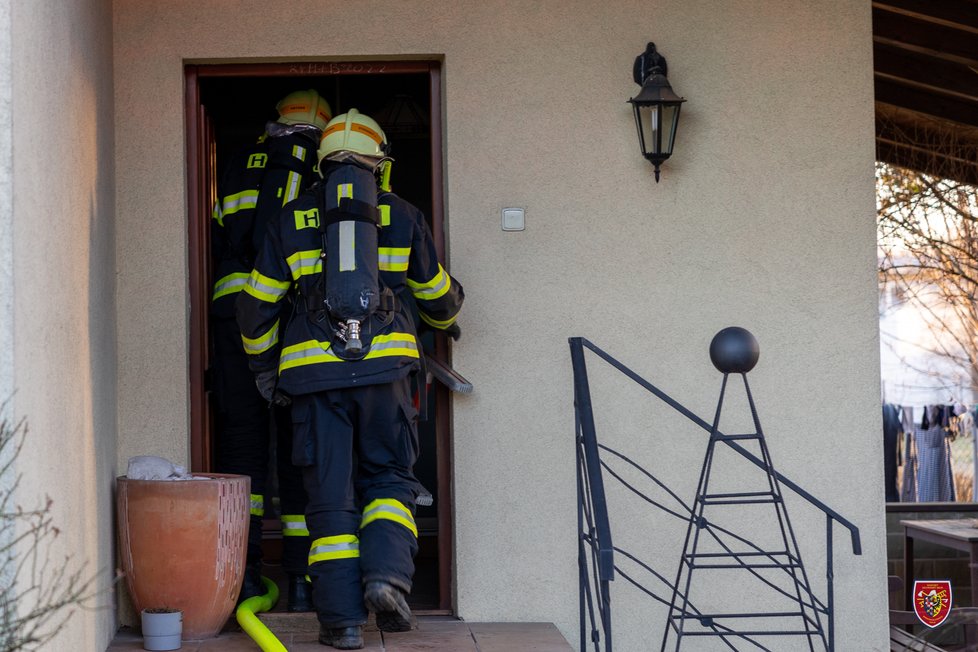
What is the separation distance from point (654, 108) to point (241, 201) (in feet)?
5.36

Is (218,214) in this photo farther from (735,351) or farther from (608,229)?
(735,351)

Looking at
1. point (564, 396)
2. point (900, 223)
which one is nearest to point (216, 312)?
point (564, 396)

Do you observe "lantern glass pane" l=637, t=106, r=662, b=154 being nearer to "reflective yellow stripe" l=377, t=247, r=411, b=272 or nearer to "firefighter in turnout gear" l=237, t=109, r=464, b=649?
"firefighter in turnout gear" l=237, t=109, r=464, b=649

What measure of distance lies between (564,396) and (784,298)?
0.94m

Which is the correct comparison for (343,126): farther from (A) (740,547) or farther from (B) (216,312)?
(A) (740,547)

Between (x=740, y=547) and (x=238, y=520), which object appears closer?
(x=238, y=520)

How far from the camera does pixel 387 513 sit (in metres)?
4.27

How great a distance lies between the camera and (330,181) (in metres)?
4.36

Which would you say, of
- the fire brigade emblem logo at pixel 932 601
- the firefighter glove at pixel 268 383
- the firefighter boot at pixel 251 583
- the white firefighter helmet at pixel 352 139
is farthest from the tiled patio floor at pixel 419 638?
the fire brigade emblem logo at pixel 932 601

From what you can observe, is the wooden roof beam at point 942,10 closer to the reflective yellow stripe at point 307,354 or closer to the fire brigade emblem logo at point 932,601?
the fire brigade emblem logo at point 932,601

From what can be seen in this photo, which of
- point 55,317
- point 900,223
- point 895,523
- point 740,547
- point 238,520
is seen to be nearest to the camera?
point 55,317

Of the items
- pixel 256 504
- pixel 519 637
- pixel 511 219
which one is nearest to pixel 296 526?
pixel 256 504

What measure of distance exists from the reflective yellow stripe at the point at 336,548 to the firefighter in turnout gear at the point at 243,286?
0.54 meters

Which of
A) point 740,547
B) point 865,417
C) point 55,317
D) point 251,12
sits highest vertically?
point 251,12
